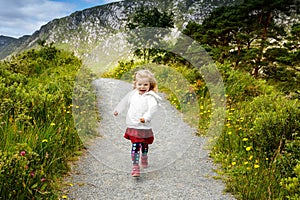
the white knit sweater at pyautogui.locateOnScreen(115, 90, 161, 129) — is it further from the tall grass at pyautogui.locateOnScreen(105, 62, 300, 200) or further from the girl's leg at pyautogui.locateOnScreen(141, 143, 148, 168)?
the tall grass at pyautogui.locateOnScreen(105, 62, 300, 200)

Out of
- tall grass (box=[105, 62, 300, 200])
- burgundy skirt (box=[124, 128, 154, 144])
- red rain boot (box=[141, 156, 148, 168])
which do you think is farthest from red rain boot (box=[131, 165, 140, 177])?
tall grass (box=[105, 62, 300, 200])

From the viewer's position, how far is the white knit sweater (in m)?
4.54

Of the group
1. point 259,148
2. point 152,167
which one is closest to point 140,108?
point 152,167

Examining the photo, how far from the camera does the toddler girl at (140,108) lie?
4.57 metres

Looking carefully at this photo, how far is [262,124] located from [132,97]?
2255mm

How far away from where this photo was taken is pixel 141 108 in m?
4.57

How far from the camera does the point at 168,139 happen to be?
6109mm

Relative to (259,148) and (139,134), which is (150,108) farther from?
(259,148)

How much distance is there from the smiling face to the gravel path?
1.83 ft

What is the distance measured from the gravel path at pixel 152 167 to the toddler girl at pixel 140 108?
28cm

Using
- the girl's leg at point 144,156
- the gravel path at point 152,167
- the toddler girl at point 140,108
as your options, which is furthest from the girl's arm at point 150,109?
the girl's leg at point 144,156

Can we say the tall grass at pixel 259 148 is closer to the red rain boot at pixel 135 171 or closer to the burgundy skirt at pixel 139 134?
the burgundy skirt at pixel 139 134

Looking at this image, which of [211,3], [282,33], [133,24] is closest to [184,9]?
[211,3]

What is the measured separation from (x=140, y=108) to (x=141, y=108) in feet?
0.05
